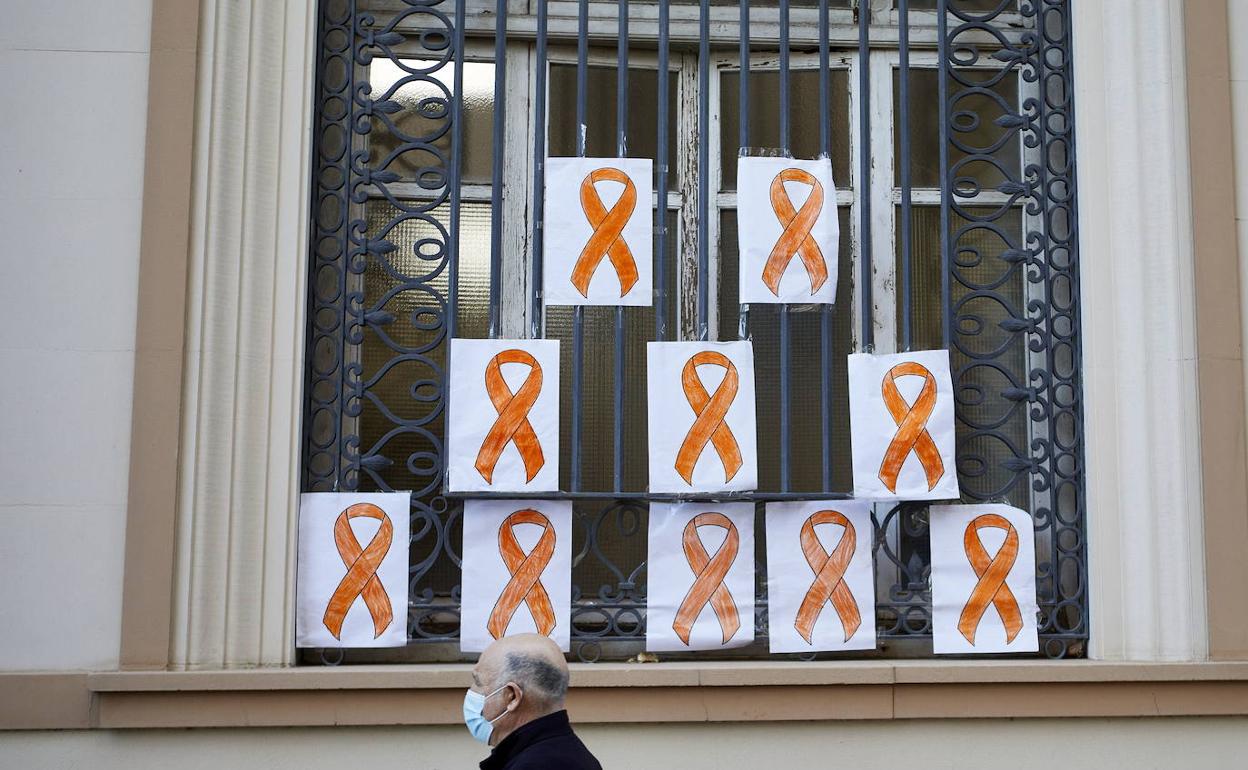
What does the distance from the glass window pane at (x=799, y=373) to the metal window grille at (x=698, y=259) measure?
0.01 metres

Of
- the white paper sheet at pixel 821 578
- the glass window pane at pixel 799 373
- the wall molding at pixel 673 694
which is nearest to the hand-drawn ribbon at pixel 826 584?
the white paper sheet at pixel 821 578

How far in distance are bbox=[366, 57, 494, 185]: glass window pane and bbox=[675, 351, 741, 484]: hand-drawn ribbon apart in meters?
1.24

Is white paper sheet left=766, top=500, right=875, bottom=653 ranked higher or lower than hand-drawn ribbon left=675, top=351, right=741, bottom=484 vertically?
lower

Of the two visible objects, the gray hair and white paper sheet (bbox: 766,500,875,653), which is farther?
white paper sheet (bbox: 766,500,875,653)

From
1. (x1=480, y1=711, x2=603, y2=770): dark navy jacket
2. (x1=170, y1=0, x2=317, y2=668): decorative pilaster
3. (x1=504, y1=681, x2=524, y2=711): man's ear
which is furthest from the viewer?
(x1=170, y1=0, x2=317, y2=668): decorative pilaster

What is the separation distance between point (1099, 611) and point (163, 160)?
3982 millimetres

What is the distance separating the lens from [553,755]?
128 inches

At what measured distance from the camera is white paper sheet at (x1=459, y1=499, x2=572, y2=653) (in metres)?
5.08

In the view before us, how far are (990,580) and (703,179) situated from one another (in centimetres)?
196

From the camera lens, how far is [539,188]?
531 centimetres

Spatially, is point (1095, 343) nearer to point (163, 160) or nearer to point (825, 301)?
point (825, 301)

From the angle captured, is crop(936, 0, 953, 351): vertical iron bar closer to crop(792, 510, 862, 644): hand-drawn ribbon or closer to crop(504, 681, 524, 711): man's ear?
crop(792, 510, 862, 644): hand-drawn ribbon

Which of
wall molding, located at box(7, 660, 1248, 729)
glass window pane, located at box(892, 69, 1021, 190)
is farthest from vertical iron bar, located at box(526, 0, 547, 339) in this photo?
glass window pane, located at box(892, 69, 1021, 190)

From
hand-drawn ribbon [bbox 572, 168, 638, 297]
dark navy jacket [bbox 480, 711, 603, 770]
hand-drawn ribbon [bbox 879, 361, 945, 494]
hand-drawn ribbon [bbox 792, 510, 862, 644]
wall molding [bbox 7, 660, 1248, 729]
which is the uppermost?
hand-drawn ribbon [bbox 572, 168, 638, 297]
